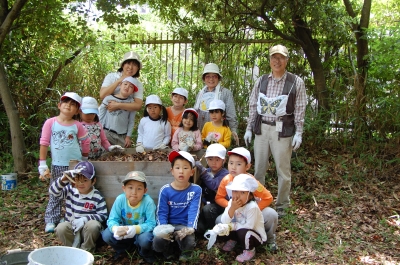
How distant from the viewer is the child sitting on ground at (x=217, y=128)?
544 cm

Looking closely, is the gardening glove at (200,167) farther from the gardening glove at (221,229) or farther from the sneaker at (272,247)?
the sneaker at (272,247)

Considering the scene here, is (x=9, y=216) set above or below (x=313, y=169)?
below

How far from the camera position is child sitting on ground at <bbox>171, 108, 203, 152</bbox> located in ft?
17.5

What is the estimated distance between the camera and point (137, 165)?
4.55m

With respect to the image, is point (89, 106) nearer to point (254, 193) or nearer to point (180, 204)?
point (180, 204)

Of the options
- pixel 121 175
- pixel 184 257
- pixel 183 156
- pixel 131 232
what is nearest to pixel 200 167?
pixel 183 156

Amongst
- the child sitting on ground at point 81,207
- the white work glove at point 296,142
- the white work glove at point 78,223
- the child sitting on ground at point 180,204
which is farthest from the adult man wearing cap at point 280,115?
the white work glove at point 78,223

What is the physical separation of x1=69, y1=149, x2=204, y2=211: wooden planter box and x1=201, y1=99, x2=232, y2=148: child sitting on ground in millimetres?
1016

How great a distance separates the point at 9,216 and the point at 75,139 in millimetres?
1485

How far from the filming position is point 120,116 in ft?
18.4

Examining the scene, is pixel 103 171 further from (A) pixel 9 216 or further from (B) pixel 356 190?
(B) pixel 356 190

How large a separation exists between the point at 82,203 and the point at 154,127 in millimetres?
1526

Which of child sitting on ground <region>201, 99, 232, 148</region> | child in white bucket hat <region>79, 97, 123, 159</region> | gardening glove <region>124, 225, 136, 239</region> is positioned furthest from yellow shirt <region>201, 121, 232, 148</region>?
gardening glove <region>124, 225, 136, 239</region>

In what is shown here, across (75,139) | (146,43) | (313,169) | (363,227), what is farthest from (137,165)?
(146,43)
